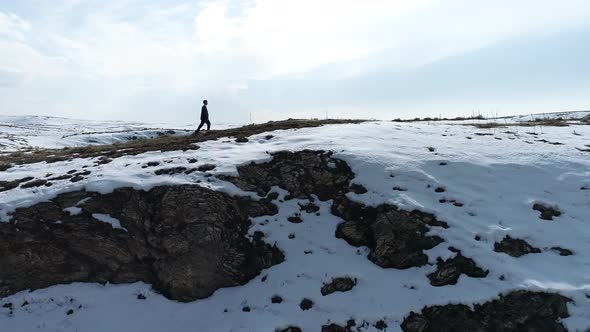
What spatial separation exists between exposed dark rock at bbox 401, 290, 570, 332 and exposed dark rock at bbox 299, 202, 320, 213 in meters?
4.95

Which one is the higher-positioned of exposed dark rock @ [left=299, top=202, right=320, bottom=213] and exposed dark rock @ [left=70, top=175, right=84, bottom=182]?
exposed dark rock @ [left=70, top=175, right=84, bottom=182]

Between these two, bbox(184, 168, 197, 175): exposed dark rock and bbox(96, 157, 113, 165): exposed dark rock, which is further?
bbox(96, 157, 113, 165): exposed dark rock

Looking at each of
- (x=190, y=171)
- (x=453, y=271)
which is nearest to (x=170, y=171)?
(x=190, y=171)

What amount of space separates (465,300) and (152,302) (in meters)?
8.45

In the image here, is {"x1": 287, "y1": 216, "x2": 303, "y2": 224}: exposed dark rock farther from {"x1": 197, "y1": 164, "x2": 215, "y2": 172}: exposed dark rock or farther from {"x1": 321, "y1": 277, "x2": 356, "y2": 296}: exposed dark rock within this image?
{"x1": 197, "y1": 164, "x2": 215, "y2": 172}: exposed dark rock

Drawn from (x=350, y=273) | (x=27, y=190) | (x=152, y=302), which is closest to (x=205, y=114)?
(x=27, y=190)

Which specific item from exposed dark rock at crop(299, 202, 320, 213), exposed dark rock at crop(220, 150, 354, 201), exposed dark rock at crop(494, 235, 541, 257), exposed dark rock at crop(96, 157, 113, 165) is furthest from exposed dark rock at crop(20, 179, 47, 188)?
exposed dark rock at crop(494, 235, 541, 257)

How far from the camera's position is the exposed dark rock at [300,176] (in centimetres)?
1468

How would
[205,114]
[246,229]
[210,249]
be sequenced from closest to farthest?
[210,249]
[246,229]
[205,114]

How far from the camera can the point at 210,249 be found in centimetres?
1251

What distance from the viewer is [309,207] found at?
1412cm

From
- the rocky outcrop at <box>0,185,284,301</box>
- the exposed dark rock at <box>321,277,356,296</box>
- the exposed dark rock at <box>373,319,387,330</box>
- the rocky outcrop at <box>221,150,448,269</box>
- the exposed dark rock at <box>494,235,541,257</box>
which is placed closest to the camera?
the exposed dark rock at <box>373,319,387,330</box>

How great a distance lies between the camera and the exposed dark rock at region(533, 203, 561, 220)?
12547 millimetres

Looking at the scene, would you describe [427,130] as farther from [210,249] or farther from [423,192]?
[210,249]
